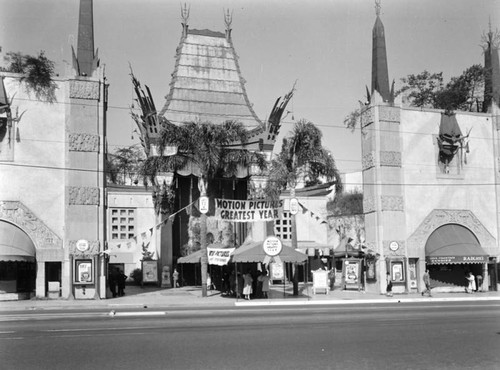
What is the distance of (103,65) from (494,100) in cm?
2427

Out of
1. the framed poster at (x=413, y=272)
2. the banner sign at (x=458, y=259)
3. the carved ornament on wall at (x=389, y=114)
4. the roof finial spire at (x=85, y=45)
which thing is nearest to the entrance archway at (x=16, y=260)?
the roof finial spire at (x=85, y=45)

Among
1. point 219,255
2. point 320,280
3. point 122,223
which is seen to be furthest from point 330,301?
point 122,223

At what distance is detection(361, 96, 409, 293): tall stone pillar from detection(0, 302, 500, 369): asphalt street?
15.7 meters

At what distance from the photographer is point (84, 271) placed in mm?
30453

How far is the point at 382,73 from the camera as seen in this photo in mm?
36781

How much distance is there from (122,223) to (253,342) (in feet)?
116

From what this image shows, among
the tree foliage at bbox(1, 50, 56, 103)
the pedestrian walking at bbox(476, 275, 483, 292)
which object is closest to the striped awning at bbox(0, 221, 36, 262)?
the tree foliage at bbox(1, 50, 56, 103)

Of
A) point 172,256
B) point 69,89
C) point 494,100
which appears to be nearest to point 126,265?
point 172,256

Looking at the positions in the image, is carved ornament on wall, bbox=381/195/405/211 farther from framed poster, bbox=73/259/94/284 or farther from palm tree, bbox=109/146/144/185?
palm tree, bbox=109/146/144/185

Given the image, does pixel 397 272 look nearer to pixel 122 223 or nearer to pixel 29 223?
pixel 29 223

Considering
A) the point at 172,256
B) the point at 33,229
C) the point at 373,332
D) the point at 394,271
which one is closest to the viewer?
the point at 373,332

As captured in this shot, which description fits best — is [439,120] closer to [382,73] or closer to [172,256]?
[382,73]

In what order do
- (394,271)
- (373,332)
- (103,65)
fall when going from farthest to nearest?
1. (394,271)
2. (103,65)
3. (373,332)

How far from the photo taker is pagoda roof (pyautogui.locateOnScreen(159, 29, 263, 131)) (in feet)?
165
